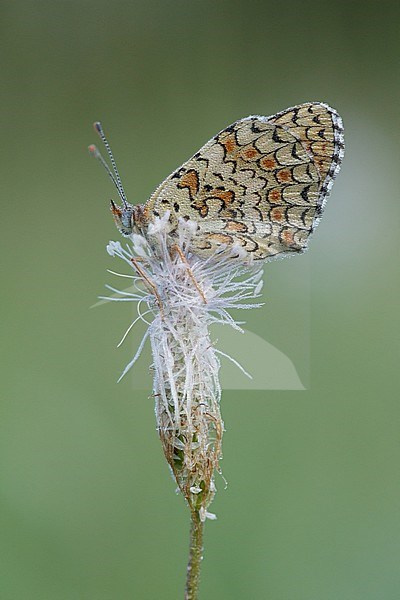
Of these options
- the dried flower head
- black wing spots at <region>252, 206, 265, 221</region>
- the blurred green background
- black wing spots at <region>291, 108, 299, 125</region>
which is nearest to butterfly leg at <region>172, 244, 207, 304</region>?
the dried flower head

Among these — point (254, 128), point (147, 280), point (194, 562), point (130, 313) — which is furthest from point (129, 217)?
point (130, 313)

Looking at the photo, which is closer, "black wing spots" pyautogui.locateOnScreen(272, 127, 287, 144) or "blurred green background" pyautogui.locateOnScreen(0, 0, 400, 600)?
"black wing spots" pyautogui.locateOnScreen(272, 127, 287, 144)

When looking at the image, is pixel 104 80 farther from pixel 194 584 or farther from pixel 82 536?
pixel 194 584

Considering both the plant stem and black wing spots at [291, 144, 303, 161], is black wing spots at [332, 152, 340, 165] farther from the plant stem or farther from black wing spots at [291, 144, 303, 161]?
the plant stem

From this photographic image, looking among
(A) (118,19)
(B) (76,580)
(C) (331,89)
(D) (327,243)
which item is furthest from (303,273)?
(A) (118,19)

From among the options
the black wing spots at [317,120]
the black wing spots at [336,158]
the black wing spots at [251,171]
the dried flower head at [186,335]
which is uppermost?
the black wing spots at [317,120]

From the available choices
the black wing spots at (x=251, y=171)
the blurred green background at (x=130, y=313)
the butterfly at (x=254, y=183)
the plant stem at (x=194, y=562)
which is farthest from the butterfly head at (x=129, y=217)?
the blurred green background at (x=130, y=313)

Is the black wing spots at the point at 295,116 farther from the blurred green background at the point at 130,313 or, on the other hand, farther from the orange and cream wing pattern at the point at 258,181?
the blurred green background at the point at 130,313
